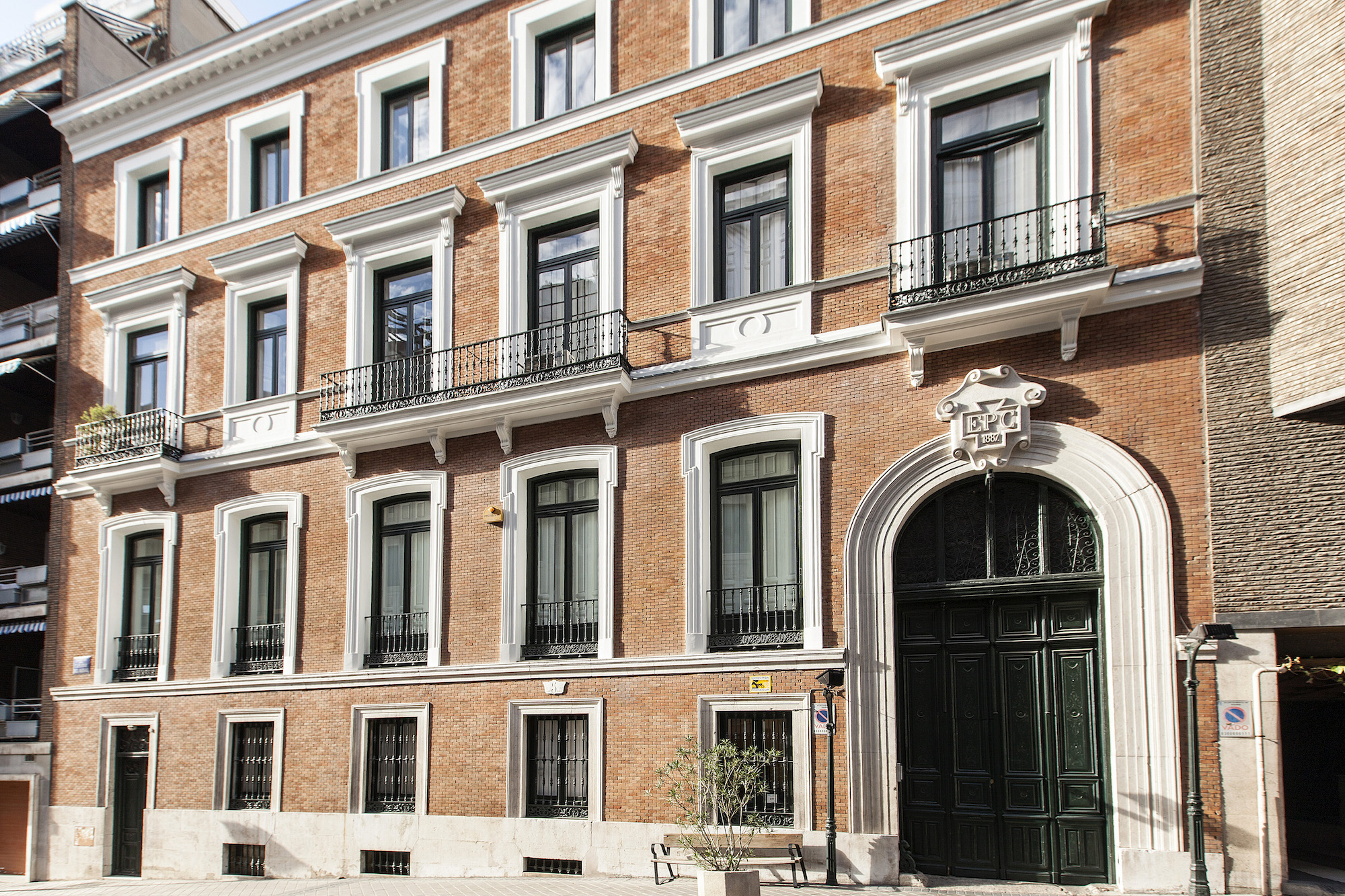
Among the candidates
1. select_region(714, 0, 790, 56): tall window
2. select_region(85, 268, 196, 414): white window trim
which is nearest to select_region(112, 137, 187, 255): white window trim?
select_region(85, 268, 196, 414): white window trim

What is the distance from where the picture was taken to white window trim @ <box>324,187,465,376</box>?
17.6m

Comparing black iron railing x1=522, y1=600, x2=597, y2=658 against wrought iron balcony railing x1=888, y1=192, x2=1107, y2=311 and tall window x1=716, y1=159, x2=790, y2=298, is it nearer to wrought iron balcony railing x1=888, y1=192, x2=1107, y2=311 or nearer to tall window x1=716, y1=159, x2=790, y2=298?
tall window x1=716, y1=159, x2=790, y2=298

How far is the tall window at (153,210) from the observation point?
2200cm

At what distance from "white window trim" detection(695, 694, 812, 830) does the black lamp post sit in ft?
15.0

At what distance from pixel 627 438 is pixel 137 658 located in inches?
472

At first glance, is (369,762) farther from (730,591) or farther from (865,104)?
(865,104)

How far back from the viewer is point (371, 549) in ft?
58.7

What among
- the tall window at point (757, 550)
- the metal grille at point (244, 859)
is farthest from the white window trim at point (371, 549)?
the tall window at point (757, 550)

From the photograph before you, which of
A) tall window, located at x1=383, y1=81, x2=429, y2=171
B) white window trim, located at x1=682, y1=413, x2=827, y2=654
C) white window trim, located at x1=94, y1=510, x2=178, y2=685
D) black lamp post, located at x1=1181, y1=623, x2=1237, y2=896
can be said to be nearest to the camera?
black lamp post, located at x1=1181, y1=623, x2=1237, y2=896

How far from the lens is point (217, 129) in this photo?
21.0 meters

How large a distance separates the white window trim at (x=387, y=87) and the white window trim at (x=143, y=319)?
489 centimetres

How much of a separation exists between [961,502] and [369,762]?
35.7 feet

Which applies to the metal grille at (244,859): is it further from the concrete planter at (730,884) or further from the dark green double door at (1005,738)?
the dark green double door at (1005,738)

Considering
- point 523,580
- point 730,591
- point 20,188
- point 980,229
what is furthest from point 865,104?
point 20,188
